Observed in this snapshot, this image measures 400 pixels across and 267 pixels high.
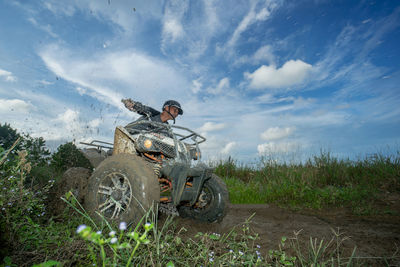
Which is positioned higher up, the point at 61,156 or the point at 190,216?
the point at 61,156

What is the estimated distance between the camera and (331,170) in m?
8.45

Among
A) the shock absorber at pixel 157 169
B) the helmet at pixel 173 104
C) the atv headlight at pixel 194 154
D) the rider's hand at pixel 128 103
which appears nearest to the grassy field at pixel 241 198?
the shock absorber at pixel 157 169

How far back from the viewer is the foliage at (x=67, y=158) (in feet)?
25.0

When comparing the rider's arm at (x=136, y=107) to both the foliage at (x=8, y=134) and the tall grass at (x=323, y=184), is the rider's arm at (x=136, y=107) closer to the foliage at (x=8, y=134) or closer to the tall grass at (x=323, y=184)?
the tall grass at (x=323, y=184)

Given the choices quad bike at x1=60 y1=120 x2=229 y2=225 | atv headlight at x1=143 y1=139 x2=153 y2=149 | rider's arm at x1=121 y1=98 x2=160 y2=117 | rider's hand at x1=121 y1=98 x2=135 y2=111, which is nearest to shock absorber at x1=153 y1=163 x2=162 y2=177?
quad bike at x1=60 y1=120 x2=229 y2=225

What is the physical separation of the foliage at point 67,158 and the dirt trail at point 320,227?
4.90 meters

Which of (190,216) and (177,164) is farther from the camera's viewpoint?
(190,216)

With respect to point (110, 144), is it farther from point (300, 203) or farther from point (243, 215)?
point (300, 203)

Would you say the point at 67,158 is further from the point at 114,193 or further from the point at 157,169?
the point at 157,169

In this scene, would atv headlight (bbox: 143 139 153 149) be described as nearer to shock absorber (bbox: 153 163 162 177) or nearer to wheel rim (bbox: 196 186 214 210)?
shock absorber (bbox: 153 163 162 177)

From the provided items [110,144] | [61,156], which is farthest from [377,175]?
[61,156]

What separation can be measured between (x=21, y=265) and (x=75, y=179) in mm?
3283

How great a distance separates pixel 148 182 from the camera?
3230mm

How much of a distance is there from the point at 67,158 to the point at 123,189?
547cm
